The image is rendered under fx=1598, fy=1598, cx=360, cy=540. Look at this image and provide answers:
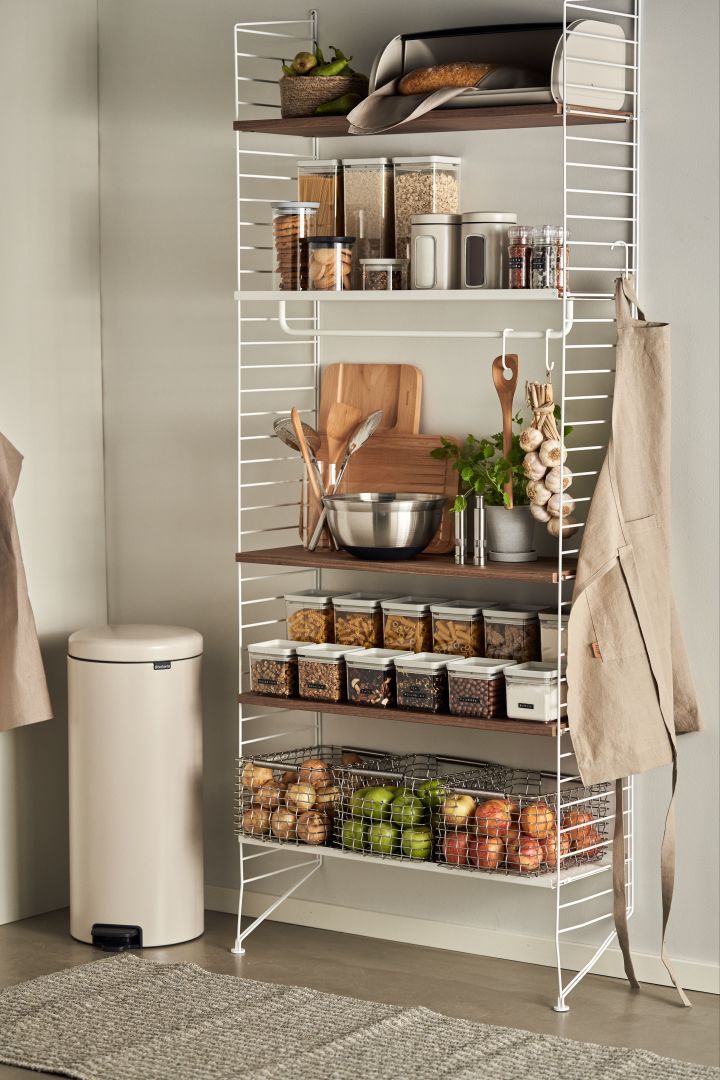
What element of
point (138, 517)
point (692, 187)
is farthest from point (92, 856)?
point (692, 187)

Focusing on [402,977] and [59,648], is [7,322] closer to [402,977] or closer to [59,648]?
[59,648]

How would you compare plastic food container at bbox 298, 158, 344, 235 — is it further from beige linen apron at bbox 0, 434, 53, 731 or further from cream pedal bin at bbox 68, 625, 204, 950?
cream pedal bin at bbox 68, 625, 204, 950

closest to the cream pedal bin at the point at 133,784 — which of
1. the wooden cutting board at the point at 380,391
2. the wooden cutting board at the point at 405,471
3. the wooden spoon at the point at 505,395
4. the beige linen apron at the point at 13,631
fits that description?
the beige linen apron at the point at 13,631

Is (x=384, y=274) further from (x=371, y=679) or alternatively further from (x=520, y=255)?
(x=371, y=679)

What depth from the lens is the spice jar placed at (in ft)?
11.6

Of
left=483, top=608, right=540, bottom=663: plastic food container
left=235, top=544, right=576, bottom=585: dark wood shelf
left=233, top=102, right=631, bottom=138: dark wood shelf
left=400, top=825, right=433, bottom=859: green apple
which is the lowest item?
left=400, top=825, right=433, bottom=859: green apple

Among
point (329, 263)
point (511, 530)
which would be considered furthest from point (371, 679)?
point (329, 263)

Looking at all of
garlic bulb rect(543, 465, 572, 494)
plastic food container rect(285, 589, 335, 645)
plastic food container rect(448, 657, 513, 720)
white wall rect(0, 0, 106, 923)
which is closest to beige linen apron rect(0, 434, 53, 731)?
white wall rect(0, 0, 106, 923)

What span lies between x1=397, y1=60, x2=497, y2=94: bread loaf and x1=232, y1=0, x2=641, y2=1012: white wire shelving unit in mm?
158

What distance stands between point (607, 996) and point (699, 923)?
28 centimetres

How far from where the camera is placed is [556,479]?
11.7 feet

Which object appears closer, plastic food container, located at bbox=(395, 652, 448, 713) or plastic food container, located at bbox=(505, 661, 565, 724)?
plastic food container, located at bbox=(505, 661, 565, 724)

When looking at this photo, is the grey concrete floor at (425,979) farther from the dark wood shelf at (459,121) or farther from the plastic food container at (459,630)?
the dark wood shelf at (459,121)

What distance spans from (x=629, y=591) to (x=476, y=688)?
1.35ft
